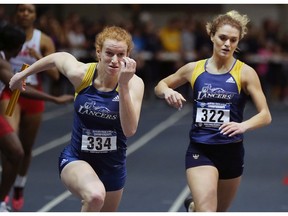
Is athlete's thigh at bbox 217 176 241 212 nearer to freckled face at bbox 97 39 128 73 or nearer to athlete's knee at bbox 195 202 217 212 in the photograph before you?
athlete's knee at bbox 195 202 217 212

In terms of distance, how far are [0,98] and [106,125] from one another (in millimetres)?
2597

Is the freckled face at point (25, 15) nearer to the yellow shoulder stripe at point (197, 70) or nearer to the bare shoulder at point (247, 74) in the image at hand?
the yellow shoulder stripe at point (197, 70)

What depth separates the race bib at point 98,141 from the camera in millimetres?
5879

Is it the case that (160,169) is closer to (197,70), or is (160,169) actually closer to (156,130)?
(156,130)

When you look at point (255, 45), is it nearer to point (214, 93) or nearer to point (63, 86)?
point (63, 86)

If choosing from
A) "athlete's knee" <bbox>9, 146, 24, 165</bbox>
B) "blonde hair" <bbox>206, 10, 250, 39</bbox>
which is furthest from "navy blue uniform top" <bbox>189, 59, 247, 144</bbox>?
"athlete's knee" <bbox>9, 146, 24, 165</bbox>

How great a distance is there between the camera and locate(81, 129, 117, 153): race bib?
588 cm

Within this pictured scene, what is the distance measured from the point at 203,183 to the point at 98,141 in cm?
81

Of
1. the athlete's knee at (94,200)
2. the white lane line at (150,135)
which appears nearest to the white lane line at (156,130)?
the white lane line at (150,135)

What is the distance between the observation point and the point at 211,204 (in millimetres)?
6059

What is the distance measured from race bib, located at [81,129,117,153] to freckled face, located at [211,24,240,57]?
3.37 ft

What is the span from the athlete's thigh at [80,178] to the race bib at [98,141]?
0.11m

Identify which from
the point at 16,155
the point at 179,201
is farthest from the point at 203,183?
the point at 179,201

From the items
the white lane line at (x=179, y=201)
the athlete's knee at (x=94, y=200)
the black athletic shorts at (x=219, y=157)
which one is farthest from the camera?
the white lane line at (x=179, y=201)
